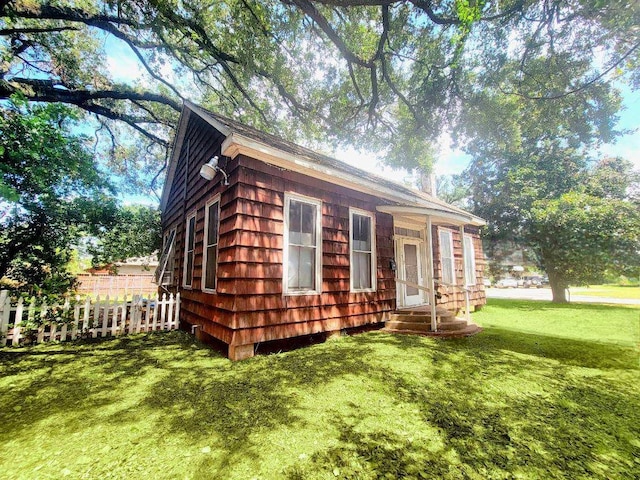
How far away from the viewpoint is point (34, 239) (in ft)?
26.9

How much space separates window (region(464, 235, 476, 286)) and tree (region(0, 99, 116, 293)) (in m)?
12.5

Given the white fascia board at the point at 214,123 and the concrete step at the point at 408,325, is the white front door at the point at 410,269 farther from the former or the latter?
the white fascia board at the point at 214,123

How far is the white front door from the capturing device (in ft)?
25.5

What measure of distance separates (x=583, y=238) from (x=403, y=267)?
37.0 ft

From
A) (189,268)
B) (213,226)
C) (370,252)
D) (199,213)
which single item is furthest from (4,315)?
(370,252)

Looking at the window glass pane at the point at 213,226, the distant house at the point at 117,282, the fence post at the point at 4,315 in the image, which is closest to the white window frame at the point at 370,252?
the window glass pane at the point at 213,226

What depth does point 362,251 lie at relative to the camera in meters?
6.53

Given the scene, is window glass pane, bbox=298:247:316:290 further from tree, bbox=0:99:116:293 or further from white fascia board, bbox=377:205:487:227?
tree, bbox=0:99:116:293

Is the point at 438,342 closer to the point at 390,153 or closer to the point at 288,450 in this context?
the point at 288,450

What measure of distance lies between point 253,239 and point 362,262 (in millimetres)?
2987

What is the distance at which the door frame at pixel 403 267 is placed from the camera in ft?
25.2

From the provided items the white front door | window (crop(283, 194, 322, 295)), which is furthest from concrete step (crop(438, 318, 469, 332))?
window (crop(283, 194, 322, 295))

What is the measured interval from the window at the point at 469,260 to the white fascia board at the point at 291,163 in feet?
19.1

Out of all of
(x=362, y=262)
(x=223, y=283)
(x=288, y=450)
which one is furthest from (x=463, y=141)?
(x=288, y=450)
